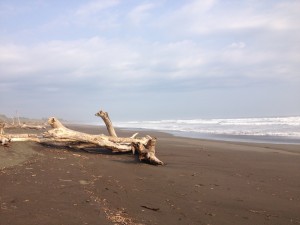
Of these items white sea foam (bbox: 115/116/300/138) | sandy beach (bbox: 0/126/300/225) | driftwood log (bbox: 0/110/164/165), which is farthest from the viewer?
white sea foam (bbox: 115/116/300/138)

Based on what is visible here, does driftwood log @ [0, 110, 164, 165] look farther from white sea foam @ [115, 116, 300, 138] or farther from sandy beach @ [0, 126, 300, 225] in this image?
white sea foam @ [115, 116, 300, 138]

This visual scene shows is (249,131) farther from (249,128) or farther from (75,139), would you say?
(75,139)

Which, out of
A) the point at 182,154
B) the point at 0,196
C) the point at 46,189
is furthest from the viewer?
the point at 182,154

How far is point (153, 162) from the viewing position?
28.3 feet

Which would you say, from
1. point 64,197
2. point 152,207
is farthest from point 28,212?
point 152,207

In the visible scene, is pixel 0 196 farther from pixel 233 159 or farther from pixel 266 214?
pixel 233 159

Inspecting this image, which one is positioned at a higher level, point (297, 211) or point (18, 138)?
point (18, 138)

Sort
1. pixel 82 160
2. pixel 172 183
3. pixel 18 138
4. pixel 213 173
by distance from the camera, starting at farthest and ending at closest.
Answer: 1. pixel 18 138
2. pixel 82 160
3. pixel 213 173
4. pixel 172 183

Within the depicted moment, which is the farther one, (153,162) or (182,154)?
(182,154)

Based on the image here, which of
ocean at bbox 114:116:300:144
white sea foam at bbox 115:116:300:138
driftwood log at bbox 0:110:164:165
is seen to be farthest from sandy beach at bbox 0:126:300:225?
white sea foam at bbox 115:116:300:138

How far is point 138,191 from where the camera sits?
5766mm

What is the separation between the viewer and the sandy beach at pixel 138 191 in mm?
4403

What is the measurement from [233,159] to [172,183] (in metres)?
4.29

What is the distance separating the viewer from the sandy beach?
14.4 feet
